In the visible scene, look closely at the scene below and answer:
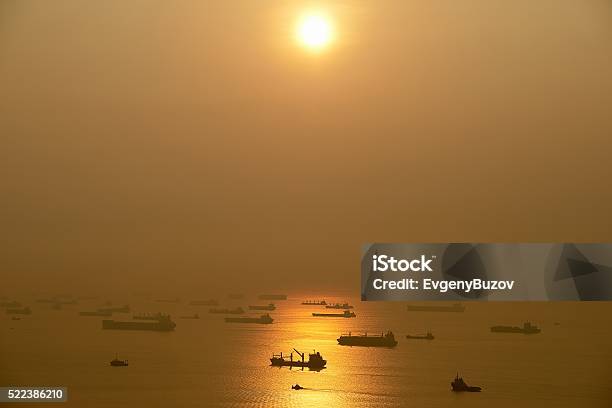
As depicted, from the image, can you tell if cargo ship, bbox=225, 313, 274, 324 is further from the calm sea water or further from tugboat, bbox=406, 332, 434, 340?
tugboat, bbox=406, 332, 434, 340

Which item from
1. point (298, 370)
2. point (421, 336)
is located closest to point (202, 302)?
point (298, 370)

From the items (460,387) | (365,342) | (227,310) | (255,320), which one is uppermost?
(227,310)

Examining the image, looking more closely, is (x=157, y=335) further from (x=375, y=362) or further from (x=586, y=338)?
(x=586, y=338)

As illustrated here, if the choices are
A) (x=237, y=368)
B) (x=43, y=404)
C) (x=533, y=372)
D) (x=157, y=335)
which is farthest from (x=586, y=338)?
(x=43, y=404)

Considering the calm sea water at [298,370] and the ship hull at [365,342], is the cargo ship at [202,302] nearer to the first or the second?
the calm sea water at [298,370]

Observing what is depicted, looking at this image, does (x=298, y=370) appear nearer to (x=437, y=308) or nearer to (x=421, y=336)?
(x=421, y=336)
